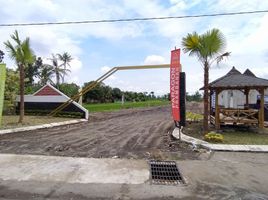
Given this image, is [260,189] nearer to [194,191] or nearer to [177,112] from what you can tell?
[194,191]

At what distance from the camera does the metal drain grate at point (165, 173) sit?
24.4 feet

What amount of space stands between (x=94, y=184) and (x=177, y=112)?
7.03 m

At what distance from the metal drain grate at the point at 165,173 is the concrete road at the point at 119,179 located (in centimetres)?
17

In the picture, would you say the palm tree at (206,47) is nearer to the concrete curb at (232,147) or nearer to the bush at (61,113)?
the concrete curb at (232,147)

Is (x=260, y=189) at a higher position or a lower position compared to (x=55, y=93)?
lower

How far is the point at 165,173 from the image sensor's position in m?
8.13

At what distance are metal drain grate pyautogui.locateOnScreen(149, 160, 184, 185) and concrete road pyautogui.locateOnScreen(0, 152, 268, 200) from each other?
174 millimetres

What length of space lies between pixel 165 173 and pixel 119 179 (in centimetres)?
133

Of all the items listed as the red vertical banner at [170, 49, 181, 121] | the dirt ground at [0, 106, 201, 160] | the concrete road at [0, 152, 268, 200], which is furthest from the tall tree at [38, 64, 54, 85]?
the concrete road at [0, 152, 268, 200]

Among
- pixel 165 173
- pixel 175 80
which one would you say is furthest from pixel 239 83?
pixel 165 173

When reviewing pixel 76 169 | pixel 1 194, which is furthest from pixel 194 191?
pixel 1 194

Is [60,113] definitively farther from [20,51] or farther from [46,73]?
[46,73]

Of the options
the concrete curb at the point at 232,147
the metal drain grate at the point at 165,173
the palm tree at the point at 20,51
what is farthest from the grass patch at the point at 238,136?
the palm tree at the point at 20,51

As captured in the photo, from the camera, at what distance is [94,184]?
23.0ft
